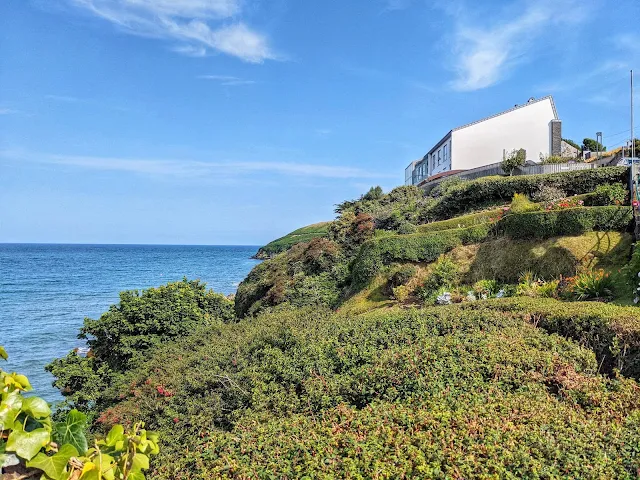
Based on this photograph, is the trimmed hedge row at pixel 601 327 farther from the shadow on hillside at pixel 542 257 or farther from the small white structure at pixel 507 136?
the small white structure at pixel 507 136

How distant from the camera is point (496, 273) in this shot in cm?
1495

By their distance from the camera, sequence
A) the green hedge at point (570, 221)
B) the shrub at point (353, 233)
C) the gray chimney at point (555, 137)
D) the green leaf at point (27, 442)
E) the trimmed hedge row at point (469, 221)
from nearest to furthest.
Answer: the green leaf at point (27, 442), the green hedge at point (570, 221), the trimmed hedge row at point (469, 221), the shrub at point (353, 233), the gray chimney at point (555, 137)

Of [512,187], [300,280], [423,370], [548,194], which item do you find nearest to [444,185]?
[512,187]

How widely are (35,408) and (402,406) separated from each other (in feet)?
14.9

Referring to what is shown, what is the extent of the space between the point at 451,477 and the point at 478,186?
20544mm

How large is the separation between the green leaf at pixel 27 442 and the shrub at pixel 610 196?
17.4m

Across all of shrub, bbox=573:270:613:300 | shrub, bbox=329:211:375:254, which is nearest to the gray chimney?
shrub, bbox=329:211:375:254

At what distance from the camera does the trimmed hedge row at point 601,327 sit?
695 cm

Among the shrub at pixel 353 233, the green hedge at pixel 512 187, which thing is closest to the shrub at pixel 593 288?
the green hedge at pixel 512 187

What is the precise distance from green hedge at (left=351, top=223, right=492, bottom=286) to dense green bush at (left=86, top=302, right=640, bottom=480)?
301 inches

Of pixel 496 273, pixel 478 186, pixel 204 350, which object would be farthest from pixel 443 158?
pixel 204 350

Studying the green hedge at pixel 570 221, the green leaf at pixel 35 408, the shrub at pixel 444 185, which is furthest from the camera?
the shrub at pixel 444 185

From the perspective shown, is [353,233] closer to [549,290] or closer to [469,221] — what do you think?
[469,221]

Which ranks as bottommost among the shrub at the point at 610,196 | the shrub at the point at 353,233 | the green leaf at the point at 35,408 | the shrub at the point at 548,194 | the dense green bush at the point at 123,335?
the dense green bush at the point at 123,335
